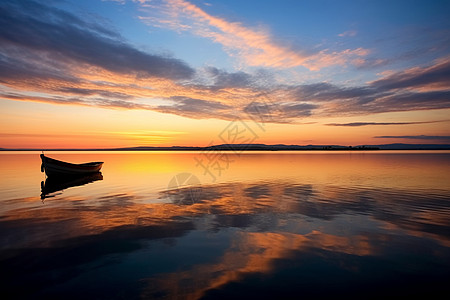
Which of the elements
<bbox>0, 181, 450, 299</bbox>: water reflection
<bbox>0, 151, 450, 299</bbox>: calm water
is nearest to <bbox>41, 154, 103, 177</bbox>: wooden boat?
<bbox>0, 151, 450, 299</bbox>: calm water

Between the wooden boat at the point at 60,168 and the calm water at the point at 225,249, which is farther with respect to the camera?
the wooden boat at the point at 60,168

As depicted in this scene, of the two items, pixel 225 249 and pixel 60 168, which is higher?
pixel 60 168

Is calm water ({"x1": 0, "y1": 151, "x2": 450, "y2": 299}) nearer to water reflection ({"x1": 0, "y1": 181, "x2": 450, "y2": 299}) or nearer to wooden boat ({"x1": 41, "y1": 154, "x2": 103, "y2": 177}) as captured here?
water reflection ({"x1": 0, "y1": 181, "x2": 450, "y2": 299})

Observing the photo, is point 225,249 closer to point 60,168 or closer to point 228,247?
point 228,247

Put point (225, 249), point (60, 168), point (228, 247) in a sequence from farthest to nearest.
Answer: point (60, 168)
point (228, 247)
point (225, 249)

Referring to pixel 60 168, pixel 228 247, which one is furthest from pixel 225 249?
pixel 60 168

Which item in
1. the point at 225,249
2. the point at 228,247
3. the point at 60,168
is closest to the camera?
the point at 225,249

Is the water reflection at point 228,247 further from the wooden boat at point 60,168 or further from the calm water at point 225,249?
the wooden boat at point 60,168

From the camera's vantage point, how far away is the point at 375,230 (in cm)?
1149

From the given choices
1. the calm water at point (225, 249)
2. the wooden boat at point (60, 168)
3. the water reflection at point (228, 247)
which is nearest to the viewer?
the calm water at point (225, 249)

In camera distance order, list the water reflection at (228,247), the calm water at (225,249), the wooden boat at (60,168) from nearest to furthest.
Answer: the calm water at (225,249)
the water reflection at (228,247)
the wooden boat at (60,168)

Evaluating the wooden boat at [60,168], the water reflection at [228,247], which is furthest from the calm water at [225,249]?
the wooden boat at [60,168]

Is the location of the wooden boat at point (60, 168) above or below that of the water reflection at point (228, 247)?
above

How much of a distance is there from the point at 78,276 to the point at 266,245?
6421 mm
